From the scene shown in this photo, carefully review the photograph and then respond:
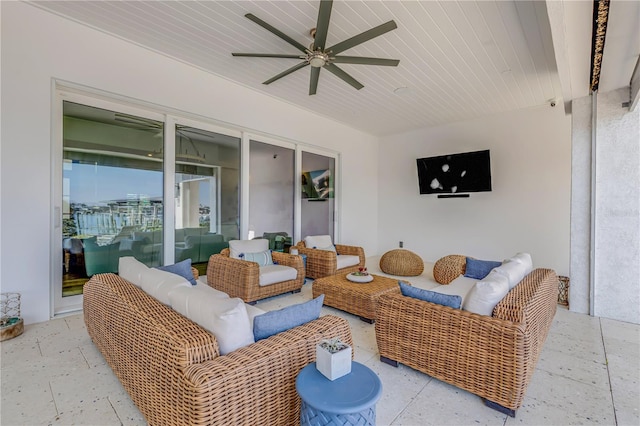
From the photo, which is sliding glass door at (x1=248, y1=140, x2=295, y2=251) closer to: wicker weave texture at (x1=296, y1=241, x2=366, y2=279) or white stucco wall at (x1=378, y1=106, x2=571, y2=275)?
wicker weave texture at (x1=296, y1=241, x2=366, y2=279)

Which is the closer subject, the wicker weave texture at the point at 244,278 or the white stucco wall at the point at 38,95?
the white stucco wall at the point at 38,95

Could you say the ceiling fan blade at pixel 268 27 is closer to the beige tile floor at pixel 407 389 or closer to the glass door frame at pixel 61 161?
the glass door frame at pixel 61 161

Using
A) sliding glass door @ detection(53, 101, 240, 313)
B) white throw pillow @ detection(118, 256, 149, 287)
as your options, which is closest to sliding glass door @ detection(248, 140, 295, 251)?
sliding glass door @ detection(53, 101, 240, 313)

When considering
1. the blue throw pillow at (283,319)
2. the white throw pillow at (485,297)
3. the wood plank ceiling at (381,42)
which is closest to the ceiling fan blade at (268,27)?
the wood plank ceiling at (381,42)

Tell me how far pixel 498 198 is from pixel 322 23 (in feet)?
16.8

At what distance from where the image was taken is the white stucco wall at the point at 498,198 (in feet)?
17.1

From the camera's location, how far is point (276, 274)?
12.5 ft

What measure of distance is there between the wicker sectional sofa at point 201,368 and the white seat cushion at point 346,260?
2921 mm

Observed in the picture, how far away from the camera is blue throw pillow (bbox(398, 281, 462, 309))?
2.00 meters

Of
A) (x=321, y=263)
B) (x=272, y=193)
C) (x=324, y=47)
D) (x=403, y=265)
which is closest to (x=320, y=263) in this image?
(x=321, y=263)

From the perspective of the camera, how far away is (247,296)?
11.5 ft

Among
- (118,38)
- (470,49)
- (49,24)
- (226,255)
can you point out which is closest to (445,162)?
(470,49)

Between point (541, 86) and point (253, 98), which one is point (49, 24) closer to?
point (253, 98)

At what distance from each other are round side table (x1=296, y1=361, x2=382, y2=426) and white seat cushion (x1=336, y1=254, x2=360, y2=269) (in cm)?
330
